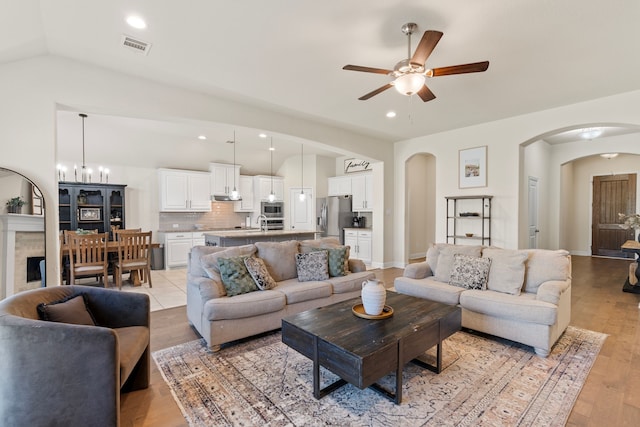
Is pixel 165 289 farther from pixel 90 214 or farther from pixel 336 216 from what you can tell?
pixel 336 216

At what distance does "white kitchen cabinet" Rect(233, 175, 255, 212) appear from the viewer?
826 centimetres

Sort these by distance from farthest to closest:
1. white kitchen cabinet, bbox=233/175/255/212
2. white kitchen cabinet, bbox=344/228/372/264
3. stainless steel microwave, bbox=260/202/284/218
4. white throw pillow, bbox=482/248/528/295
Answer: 1. stainless steel microwave, bbox=260/202/284/218
2. white kitchen cabinet, bbox=233/175/255/212
3. white kitchen cabinet, bbox=344/228/372/264
4. white throw pillow, bbox=482/248/528/295

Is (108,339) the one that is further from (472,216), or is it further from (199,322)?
(472,216)

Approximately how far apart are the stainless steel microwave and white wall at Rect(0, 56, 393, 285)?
4696 millimetres

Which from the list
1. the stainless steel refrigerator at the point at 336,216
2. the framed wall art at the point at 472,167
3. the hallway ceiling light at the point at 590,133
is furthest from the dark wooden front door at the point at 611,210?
the stainless steel refrigerator at the point at 336,216

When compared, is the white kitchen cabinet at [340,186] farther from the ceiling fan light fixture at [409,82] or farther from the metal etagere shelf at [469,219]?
the ceiling fan light fixture at [409,82]

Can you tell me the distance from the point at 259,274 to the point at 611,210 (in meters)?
9.64

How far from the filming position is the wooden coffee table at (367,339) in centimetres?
186

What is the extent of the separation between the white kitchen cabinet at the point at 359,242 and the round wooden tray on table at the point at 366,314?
14.9 feet

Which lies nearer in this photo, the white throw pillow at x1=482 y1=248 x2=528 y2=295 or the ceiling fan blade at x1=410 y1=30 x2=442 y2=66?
the ceiling fan blade at x1=410 y1=30 x2=442 y2=66

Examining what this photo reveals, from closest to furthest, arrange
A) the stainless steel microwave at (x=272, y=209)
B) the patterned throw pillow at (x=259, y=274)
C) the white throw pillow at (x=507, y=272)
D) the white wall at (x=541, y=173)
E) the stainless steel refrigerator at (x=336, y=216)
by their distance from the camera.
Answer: the white throw pillow at (x=507, y=272)
the patterned throw pillow at (x=259, y=274)
the white wall at (x=541, y=173)
the stainless steel refrigerator at (x=336, y=216)
the stainless steel microwave at (x=272, y=209)

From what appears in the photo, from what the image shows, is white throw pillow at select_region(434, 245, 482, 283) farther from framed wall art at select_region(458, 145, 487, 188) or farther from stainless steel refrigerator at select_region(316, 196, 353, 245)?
stainless steel refrigerator at select_region(316, 196, 353, 245)

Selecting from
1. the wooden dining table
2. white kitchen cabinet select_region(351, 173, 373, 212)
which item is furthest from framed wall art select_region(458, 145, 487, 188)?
the wooden dining table

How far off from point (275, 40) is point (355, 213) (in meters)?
5.64
